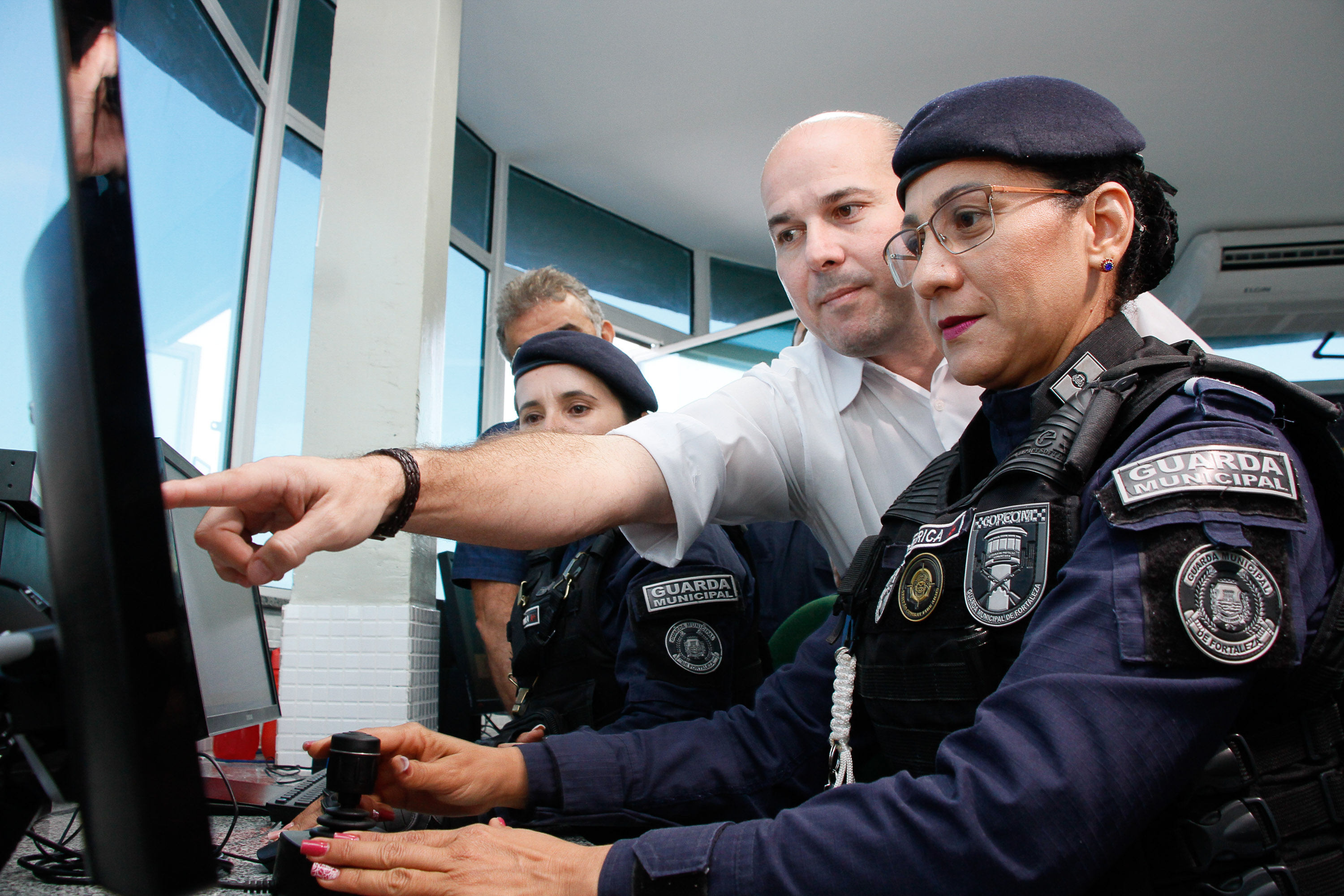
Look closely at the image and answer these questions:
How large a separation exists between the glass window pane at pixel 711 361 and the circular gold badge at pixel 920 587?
4.32m

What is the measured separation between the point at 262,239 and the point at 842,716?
3.27 m

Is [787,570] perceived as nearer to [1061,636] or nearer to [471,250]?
[1061,636]

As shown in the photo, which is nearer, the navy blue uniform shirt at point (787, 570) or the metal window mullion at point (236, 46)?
the navy blue uniform shirt at point (787, 570)

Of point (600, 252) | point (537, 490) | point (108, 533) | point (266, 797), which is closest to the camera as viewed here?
point (108, 533)

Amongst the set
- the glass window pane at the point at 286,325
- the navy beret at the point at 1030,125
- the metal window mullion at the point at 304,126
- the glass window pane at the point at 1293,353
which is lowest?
the navy beret at the point at 1030,125

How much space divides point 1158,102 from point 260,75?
14.2ft

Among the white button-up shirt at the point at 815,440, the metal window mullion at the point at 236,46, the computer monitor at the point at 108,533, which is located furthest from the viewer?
the metal window mullion at the point at 236,46

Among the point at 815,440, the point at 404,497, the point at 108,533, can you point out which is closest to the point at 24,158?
the point at 108,533

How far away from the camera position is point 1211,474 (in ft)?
2.15

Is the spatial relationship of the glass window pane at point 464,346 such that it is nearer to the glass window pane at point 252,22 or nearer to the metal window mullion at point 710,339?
the metal window mullion at point 710,339

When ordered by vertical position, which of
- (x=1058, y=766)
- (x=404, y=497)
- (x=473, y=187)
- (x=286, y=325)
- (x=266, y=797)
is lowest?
(x=266, y=797)

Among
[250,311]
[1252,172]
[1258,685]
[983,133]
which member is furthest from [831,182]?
[1252,172]

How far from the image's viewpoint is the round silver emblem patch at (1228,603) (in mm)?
613

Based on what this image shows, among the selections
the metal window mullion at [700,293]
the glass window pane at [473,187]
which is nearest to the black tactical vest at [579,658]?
the glass window pane at [473,187]
